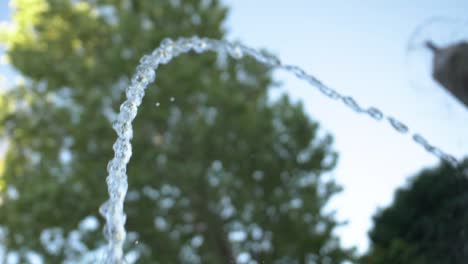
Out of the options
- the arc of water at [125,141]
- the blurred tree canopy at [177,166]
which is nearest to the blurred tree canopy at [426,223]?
the blurred tree canopy at [177,166]

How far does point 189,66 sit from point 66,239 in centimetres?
304

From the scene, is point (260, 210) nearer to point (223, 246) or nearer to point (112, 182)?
point (223, 246)

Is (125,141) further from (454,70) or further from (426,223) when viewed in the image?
(426,223)

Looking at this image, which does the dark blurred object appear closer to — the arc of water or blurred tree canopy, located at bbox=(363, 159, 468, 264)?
the arc of water

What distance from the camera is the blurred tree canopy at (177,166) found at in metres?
6.19

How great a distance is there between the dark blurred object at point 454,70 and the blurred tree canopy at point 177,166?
3373mm

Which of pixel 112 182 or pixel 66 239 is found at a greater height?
pixel 66 239

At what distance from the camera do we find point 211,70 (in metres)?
7.31

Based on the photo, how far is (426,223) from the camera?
739cm

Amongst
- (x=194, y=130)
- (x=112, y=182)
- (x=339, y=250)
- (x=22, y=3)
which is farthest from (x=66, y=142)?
(x=112, y=182)

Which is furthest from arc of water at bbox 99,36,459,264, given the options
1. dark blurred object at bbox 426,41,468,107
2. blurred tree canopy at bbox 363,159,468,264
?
blurred tree canopy at bbox 363,159,468,264

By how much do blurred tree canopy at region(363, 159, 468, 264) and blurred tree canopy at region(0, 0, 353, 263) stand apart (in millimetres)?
1243

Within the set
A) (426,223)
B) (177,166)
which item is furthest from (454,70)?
(426,223)

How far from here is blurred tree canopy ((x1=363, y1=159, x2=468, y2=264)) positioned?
20.0 feet
